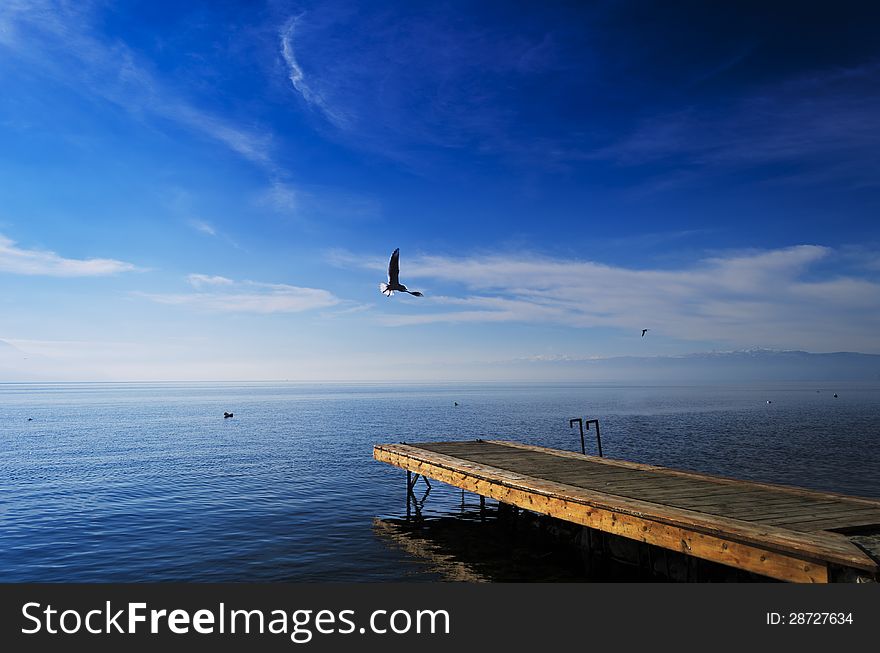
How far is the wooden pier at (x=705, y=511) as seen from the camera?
847cm

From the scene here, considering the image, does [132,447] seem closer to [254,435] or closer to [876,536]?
[254,435]

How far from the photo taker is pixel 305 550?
17.4 m

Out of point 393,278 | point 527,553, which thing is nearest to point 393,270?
point 393,278

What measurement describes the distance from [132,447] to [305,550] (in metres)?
34.0

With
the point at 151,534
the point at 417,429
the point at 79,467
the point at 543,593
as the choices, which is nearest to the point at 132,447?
the point at 79,467

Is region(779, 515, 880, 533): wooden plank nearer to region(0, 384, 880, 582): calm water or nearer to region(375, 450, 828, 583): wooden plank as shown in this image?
region(375, 450, 828, 583): wooden plank

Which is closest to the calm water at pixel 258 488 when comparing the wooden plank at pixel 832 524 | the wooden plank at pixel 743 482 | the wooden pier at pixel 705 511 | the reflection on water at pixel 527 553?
the reflection on water at pixel 527 553

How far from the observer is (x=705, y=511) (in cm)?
1102

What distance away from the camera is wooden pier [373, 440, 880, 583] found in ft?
27.8

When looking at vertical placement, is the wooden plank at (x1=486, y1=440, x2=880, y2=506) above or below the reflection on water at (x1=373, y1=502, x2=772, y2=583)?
above

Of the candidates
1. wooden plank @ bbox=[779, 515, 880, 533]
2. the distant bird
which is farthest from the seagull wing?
wooden plank @ bbox=[779, 515, 880, 533]

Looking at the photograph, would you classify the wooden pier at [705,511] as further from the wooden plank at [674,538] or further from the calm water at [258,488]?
the calm water at [258,488]

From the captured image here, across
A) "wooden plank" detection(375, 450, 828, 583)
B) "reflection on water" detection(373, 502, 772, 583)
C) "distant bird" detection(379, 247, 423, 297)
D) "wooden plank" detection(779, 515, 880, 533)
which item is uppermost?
"distant bird" detection(379, 247, 423, 297)

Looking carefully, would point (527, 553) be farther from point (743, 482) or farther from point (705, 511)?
point (705, 511)
